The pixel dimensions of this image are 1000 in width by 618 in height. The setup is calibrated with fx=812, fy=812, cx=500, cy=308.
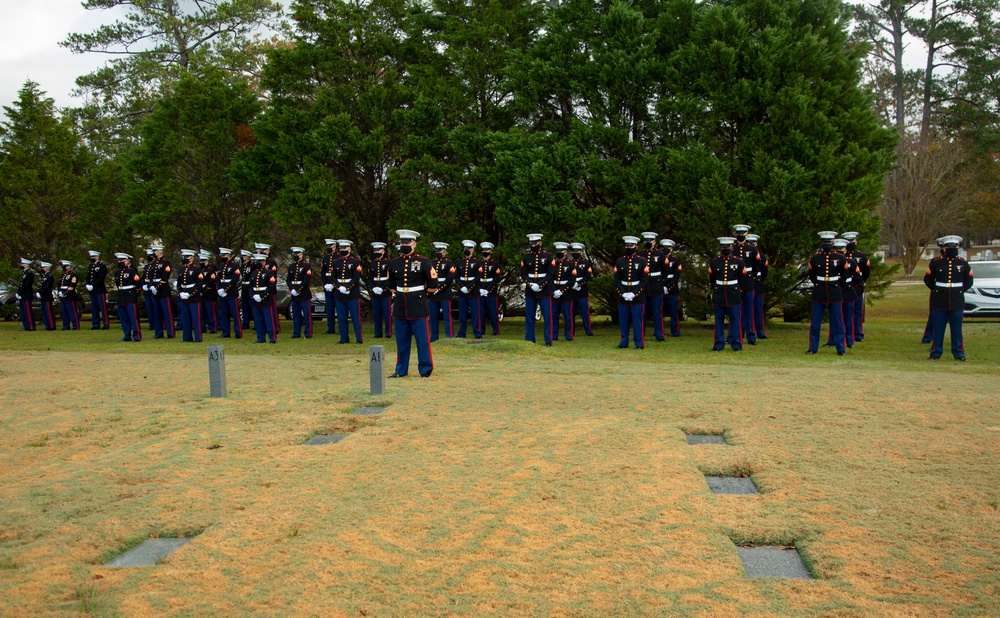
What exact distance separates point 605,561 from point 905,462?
122 inches

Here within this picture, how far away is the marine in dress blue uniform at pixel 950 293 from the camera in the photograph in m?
12.4

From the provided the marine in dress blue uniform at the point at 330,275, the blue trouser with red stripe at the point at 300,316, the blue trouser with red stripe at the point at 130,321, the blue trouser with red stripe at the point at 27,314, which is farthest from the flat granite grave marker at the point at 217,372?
the blue trouser with red stripe at the point at 27,314

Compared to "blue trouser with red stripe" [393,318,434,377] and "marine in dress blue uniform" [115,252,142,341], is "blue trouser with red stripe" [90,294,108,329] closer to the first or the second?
"marine in dress blue uniform" [115,252,142,341]

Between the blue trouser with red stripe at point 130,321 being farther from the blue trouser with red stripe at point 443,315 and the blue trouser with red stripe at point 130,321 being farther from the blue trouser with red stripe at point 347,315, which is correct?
the blue trouser with red stripe at point 443,315

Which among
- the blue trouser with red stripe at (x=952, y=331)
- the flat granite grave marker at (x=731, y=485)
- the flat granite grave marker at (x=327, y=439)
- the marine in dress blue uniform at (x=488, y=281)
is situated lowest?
the flat granite grave marker at (x=731, y=485)

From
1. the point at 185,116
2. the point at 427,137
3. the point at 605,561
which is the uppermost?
the point at 185,116

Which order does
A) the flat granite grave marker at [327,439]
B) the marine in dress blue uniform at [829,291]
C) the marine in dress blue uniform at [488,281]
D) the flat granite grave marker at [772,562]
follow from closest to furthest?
the flat granite grave marker at [772,562], the flat granite grave marker at [327,439], the marine in dress blue uniform at [829,291], the marine in dress blue uniform at [488,281]

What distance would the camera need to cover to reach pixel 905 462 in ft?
20.1

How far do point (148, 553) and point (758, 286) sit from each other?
1338cm

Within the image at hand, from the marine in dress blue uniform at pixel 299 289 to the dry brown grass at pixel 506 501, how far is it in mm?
8205

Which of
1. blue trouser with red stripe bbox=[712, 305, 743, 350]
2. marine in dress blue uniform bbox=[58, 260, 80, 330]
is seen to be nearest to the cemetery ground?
blue trouser with red stripe bbox=[712, 305, 743, 350]

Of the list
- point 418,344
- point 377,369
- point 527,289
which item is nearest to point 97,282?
point 527,289

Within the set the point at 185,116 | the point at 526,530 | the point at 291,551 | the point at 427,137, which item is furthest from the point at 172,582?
the point at 185,116

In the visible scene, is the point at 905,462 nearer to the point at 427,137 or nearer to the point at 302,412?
the point at 302,412
